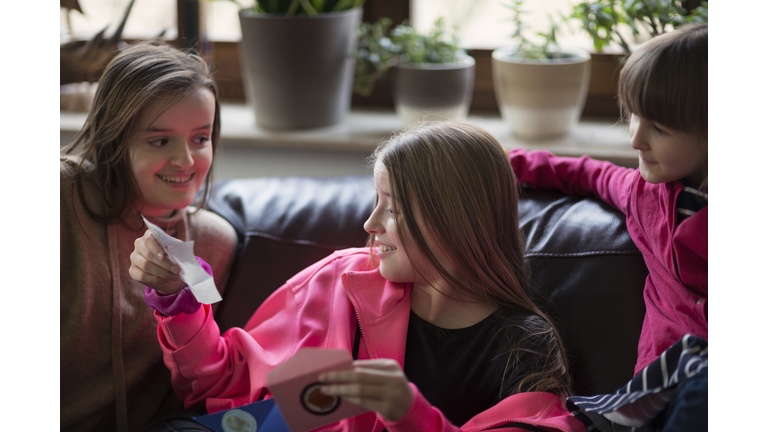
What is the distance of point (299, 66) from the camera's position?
170cm

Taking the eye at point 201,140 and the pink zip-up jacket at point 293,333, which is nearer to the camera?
the pink zip-up jacket at point 293,333

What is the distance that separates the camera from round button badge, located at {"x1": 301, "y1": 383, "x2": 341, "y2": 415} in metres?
0.74

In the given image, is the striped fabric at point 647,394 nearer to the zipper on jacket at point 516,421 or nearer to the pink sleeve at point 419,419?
the zipper on jacket at point 516,421

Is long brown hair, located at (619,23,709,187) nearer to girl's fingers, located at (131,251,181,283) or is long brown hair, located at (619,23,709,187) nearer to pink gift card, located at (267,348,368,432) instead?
pink gift card, located at (267,348,368,432)

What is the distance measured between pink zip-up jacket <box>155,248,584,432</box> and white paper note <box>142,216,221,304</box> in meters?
0.17

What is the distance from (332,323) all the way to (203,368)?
9.1 inches

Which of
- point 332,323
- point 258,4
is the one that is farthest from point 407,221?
point 258,4

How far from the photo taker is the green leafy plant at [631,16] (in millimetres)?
1312

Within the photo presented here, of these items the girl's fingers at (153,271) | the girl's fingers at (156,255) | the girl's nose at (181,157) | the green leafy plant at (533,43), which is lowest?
the girl's fingers at (153,271)

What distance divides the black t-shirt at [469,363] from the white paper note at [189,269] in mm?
356

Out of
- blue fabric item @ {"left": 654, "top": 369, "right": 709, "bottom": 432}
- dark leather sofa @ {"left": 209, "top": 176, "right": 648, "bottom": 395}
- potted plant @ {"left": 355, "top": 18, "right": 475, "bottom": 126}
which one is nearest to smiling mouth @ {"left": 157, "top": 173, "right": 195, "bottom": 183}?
dark leather sofa @ {"left": 209, "top": 176, "right": 648, "bottom": 395}

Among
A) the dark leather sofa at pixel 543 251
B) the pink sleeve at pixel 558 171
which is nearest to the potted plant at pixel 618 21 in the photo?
the pink sleeve at pixel 558 171

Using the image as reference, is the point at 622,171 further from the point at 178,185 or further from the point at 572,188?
the point at 178,185

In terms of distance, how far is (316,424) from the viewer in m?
0.77
